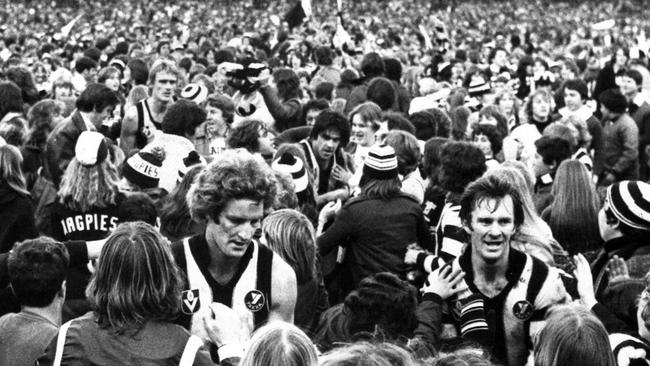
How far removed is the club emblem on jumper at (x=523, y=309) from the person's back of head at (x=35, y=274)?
6.24 feet

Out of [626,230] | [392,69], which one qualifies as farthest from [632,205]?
[392,69]

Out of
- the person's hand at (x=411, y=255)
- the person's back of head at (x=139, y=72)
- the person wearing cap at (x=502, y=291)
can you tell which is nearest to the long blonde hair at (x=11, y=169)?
the person's hand at (x=411, y=255)

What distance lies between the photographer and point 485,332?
4734mm

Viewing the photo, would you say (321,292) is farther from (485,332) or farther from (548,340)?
(548,340)

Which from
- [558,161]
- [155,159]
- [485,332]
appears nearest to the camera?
[485,332]

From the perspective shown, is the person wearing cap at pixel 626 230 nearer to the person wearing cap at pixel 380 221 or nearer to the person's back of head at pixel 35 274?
the person wearing cap at pixel 380 221

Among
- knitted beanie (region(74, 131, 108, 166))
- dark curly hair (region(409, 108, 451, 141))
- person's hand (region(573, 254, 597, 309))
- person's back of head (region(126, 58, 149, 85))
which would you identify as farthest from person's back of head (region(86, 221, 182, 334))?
person's back of head (region(126, 58, 149, 85))

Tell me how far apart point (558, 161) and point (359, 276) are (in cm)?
215

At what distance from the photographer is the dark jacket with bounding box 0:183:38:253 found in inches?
292

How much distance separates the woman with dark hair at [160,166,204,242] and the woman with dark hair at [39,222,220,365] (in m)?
2.30

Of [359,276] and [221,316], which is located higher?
[221,316]

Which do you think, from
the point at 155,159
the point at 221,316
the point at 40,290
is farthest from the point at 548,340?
the point at 155,159

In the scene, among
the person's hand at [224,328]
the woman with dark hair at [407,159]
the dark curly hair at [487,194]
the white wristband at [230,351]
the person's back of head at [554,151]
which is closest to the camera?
the white wristband at [230,351]

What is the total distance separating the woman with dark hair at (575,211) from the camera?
6758 millimetres
